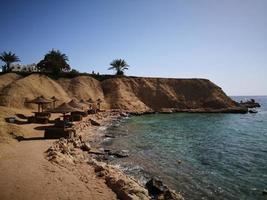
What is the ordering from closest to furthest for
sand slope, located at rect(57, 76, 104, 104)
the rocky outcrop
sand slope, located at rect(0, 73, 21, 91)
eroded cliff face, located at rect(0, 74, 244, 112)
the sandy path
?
1. the sandy path
2. the rocky outcrop
3. sand slope, located at rect(0, 73, 21, 91)
4. eroded cliff face, located at rect(0, 74, 244, 112)
5. sand slope, located at rect(57, 76, 104, 104)

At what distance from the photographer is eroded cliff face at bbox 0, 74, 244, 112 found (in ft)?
186

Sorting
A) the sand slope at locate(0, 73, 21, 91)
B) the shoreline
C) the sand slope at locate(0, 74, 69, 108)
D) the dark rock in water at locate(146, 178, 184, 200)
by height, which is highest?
the sand slope at locate(0, 73, 21, 91)

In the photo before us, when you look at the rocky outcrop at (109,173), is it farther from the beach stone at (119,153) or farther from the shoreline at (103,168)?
the beach stone at (119,153)

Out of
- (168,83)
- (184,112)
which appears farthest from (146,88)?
(184,112)

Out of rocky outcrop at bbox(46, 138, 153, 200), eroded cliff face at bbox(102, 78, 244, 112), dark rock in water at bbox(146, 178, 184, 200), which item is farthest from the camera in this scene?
eroded cliff face at bbox(102, 78, 244, 112)

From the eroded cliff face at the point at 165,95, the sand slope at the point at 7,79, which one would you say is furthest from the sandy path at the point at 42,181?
the eroded cliff face at the point at 165,95

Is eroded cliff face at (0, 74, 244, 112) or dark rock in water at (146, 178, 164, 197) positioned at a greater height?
eroded cliff face at (0, 74, 244, 112)

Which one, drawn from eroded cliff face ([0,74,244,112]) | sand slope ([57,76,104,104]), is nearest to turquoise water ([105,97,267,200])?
eroded cliff face ([0,74,244,112])

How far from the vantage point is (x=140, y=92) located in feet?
228

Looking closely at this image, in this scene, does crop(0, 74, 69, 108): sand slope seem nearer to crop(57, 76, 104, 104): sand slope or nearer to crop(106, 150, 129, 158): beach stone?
crop(57, 76, 104, 104): sand slope

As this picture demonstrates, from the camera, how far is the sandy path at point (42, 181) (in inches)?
413

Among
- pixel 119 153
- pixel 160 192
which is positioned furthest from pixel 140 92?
pixel 160 192

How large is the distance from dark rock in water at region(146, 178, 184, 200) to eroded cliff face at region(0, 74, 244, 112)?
40854 millimetres

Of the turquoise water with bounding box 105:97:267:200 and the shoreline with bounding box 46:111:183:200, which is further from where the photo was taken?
the turquoise water with bounding box 105:97:267:200
